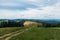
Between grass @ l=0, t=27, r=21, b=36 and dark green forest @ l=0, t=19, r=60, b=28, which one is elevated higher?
dark green forest @ l=0, t=19, r=60, b=28

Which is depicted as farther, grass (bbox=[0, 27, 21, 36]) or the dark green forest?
the dark green forest

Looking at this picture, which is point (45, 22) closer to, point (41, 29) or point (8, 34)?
point (41, 29)

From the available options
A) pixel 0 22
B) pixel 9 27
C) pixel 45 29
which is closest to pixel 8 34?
pixel 9 27

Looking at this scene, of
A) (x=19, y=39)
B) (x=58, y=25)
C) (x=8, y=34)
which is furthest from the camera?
(x=58, y=25)

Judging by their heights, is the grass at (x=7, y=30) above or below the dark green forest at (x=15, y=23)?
below

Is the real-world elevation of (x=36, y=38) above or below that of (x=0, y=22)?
below

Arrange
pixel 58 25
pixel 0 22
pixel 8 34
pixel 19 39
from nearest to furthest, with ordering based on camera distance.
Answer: pixel 19 39
pixel 8 34
pixel 0 22
pixel 58 25

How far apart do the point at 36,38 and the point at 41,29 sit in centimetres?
539

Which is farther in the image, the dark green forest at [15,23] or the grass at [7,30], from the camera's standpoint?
the dark green forest at [15,23]

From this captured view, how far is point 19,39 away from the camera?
21.5 metres

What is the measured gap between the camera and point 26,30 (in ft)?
89.4

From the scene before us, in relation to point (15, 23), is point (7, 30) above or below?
below

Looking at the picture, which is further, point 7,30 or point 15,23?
point 15,23

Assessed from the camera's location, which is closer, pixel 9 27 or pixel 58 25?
pixel 9 27
